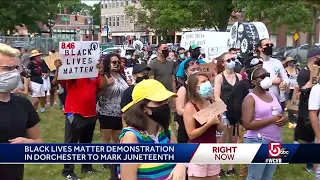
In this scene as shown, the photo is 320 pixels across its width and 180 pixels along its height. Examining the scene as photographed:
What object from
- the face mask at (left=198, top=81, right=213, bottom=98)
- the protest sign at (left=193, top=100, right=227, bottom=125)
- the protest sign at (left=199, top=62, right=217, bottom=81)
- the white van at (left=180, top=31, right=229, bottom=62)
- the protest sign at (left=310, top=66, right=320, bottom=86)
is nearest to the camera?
the protest sign at (left=193, top=100, right=227, bottom=125)

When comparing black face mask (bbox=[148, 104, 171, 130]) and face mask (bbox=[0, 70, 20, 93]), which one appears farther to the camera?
face mask (bbox=[0, 70, 20, 93])

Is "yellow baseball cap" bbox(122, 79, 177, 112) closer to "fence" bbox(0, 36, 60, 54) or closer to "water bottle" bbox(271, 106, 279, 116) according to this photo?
"water bottle" bbox(271, 106, 279, 116)

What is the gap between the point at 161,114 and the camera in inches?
133

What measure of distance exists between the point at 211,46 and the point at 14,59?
16155mm

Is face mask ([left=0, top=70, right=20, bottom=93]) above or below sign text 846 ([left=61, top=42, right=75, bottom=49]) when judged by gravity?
below

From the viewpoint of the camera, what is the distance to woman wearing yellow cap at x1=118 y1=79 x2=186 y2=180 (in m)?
3.26

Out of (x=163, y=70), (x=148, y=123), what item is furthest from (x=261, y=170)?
(x=163, y=70)

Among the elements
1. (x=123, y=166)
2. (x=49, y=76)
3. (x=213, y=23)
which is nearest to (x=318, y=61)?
(x=123, y=166)

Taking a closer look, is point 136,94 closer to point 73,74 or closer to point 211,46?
point 73,74

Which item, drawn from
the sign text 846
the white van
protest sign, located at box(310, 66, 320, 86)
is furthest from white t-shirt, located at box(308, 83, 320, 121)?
the white van

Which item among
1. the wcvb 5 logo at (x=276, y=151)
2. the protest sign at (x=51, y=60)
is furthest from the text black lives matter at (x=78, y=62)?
the wcvb 5 logo at (x=276, y=151)

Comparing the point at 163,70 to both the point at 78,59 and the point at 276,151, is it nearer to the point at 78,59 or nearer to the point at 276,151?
the point at 78,59

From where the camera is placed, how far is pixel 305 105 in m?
6.48

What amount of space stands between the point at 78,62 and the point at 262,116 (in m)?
2.73
